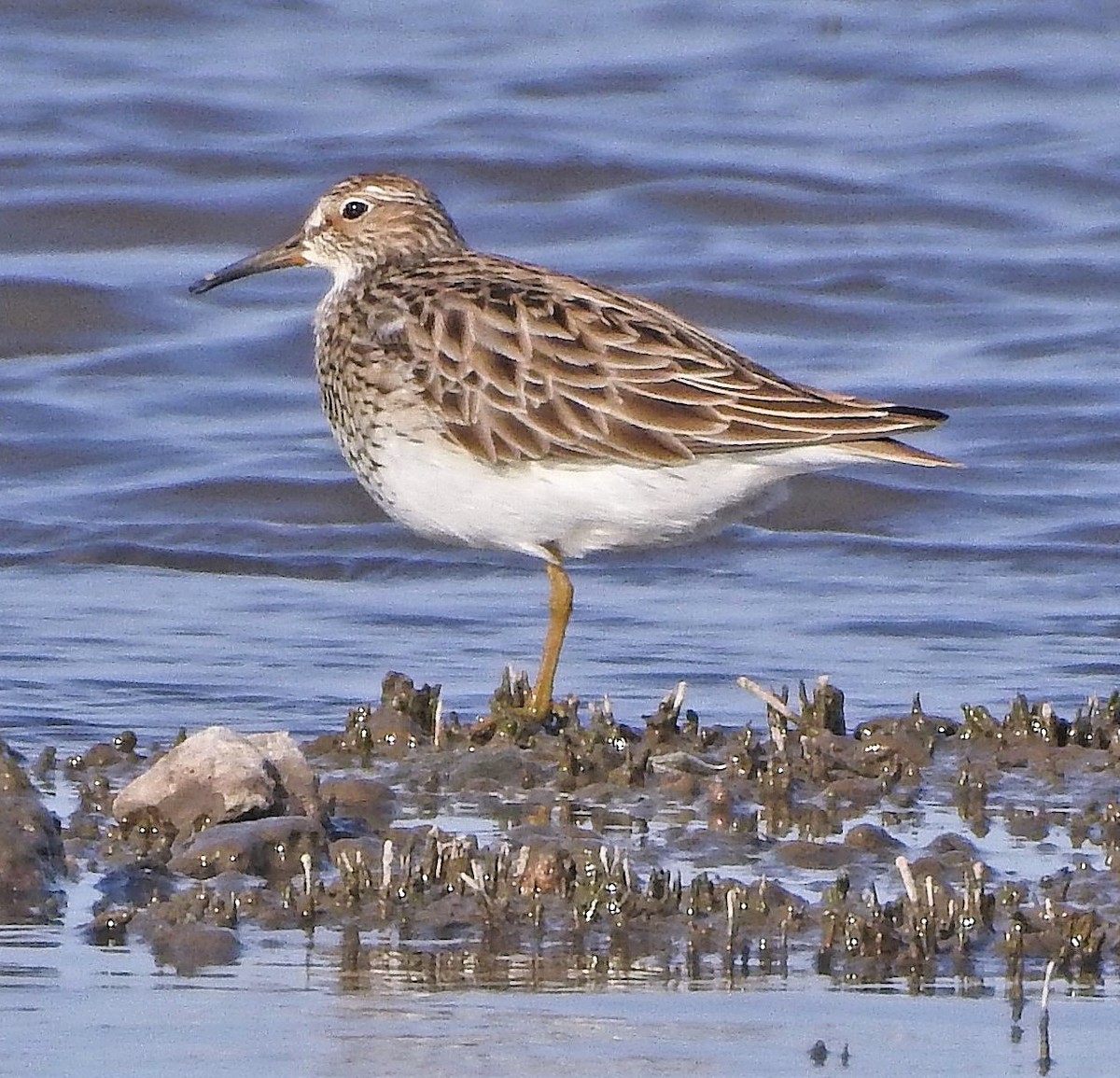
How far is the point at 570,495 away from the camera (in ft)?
23.6

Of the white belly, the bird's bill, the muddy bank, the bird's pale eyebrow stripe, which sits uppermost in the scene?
the bird's pale eyebrow stripe

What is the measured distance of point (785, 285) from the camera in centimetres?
1450

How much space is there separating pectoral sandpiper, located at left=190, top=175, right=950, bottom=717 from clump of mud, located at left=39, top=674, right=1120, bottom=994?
0.51 metres

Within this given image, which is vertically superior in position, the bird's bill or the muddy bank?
the bird's bill

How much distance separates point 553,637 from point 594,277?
6899 millimetres

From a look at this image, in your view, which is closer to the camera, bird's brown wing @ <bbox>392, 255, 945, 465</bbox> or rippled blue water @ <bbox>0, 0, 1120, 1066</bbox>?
bird's brown wing @ <bbox>392, 255, 945, 465</bbox>

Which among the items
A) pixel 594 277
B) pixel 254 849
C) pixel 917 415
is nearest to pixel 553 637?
pixel 917 415

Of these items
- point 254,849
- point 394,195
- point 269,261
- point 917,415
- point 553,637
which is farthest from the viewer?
point 269,261

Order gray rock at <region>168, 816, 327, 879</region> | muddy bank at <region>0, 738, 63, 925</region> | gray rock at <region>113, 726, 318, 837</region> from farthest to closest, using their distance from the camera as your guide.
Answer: gray rock at <region>113, 726, 318, 837</region> < gray rock at <region>168, 816, 327, 879</region> < muddy bank at <region>0, 738, 63, 925</region>

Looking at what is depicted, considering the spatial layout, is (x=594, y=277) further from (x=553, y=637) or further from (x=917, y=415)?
(x=917, y=415)

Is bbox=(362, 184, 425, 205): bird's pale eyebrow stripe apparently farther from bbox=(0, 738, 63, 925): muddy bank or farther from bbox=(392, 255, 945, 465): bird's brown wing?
bbox=(0, 738, 63, 925): muddy bank

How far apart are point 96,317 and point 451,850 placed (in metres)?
8.87

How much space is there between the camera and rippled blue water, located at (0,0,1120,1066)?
8.91 m

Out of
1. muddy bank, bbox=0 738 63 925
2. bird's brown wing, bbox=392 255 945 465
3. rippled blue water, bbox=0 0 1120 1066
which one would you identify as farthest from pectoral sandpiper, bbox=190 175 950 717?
muddy bank, bbox=0 738 63 925
